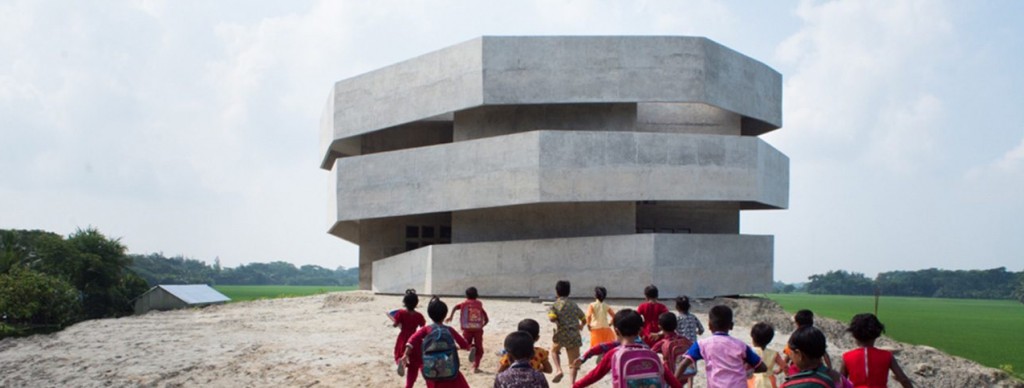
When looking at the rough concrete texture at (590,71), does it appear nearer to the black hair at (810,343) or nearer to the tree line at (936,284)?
the black hair at (810,343)

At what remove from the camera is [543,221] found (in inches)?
802

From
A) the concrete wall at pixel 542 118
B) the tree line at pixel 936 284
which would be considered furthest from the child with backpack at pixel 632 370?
the tree line at pixel 936 284

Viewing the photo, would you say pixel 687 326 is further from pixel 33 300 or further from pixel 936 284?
pixel 936 284

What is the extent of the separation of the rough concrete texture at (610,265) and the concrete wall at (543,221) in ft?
3.96

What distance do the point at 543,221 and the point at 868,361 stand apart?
15.3 metres

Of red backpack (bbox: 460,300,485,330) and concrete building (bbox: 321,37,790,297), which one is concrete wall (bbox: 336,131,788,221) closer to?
concrete building (bbox: 321,37,790,297)

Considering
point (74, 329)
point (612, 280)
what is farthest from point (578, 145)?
point (74, 329)

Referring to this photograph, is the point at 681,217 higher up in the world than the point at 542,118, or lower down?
lower down

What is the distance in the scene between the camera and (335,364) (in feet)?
33.3

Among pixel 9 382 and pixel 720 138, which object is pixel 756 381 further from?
pixel 720 138

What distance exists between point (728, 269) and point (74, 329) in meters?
15.2

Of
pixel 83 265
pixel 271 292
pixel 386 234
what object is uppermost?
pixel 386 234

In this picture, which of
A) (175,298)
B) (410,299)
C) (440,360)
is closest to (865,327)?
(440,360)

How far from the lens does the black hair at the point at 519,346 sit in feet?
15.8
